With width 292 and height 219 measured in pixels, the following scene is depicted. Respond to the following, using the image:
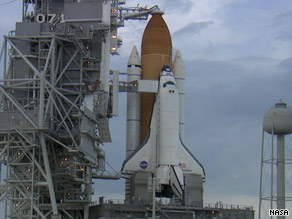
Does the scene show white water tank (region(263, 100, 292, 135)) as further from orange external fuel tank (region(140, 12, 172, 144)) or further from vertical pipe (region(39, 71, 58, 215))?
vertical pipe (region(39, 71, 58, 215))

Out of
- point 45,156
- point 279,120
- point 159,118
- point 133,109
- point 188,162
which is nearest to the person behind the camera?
point 45,156

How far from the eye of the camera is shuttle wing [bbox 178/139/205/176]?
69.2 meters

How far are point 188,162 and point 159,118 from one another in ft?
16.5

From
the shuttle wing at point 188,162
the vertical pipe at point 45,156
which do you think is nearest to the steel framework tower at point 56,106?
the vertical pipe at point 45,156

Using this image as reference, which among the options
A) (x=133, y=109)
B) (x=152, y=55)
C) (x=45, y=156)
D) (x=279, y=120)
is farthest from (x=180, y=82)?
(x=45, y=156)

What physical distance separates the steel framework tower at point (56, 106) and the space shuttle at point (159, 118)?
2.96m

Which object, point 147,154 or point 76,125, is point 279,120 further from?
point 76,125

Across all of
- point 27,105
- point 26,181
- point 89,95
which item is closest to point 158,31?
point 89,95

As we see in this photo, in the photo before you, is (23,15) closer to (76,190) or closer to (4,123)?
(4,123)

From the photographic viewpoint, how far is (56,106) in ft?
206

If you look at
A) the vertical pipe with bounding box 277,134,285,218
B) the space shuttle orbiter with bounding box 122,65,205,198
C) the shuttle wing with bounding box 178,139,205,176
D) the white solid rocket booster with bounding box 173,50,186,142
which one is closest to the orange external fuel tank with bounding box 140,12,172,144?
the white solid rocket booster with bounding box 173,50,186,142

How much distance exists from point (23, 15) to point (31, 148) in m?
13.4

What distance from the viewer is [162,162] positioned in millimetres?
65625

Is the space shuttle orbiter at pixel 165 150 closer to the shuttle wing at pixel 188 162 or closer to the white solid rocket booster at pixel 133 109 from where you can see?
the shuttle wing at pixel 188 162
